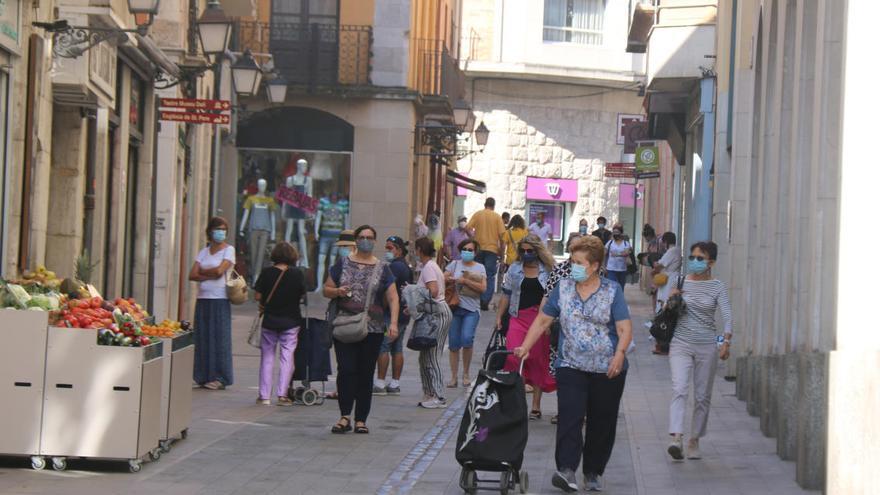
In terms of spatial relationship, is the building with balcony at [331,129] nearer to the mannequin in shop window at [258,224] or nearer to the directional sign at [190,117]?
the mannequin in shop window at [258,224]

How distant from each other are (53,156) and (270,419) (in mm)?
5050

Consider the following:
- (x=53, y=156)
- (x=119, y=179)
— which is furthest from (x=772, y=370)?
(x=119, y=179)

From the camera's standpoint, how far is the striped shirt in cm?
1318

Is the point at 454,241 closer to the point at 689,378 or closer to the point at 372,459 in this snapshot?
the point at 689,378

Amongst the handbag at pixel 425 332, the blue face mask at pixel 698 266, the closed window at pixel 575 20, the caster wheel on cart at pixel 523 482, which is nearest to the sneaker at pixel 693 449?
the blue face mask at pixel 698 266

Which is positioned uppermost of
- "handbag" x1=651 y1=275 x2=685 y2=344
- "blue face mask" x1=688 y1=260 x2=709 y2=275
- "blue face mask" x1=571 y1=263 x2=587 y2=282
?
→ "blue face mask" x1=688 y1=260 x2=709 y2=275

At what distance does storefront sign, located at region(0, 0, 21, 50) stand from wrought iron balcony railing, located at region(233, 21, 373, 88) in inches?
748

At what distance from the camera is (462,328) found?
63.1ft

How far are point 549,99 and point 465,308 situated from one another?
35.8 meters

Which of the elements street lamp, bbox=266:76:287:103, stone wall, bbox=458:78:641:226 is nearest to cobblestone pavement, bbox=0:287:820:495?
street lamp, bbox=266:76:287:103

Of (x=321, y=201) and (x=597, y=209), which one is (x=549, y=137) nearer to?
(x=597, y=209)

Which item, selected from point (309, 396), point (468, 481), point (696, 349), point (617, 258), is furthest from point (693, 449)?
point (617, 258)

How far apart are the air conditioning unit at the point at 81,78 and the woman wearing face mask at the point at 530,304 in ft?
15.5

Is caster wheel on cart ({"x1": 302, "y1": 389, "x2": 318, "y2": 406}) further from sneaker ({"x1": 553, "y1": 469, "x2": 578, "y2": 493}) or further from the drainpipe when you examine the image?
the drainpipe
